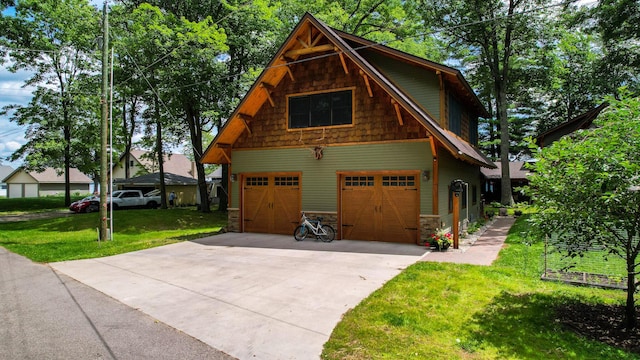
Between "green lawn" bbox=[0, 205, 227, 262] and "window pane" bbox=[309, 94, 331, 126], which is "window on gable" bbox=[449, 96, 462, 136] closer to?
"window pane" bbox=[309, 94, 331, 126]

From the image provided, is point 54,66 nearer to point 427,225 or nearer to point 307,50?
point 307,50

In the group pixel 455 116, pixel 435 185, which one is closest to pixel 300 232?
pixel 435 185

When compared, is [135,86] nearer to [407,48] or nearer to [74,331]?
[407,48]

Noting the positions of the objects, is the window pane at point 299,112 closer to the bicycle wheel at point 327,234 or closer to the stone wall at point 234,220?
the bicycle wheel at point 327,234

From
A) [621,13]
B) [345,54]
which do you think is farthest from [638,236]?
[621,13]

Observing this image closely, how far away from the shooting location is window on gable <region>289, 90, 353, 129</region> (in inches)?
469

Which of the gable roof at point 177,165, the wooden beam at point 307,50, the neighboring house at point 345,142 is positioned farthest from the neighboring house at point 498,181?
the gable roof at point 177,165

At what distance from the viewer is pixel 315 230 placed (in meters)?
11.5

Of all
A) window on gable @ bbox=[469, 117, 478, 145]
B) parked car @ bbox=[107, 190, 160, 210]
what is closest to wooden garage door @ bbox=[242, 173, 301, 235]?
window on gable @ bbox=[469, 117, 478, 145]

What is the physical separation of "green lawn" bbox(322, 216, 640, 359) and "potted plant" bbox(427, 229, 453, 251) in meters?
2.63

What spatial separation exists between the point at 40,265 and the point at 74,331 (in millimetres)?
6101

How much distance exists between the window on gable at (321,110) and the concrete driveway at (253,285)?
161 inches

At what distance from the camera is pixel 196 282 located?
7.13 m

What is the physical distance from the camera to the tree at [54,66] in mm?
25156
